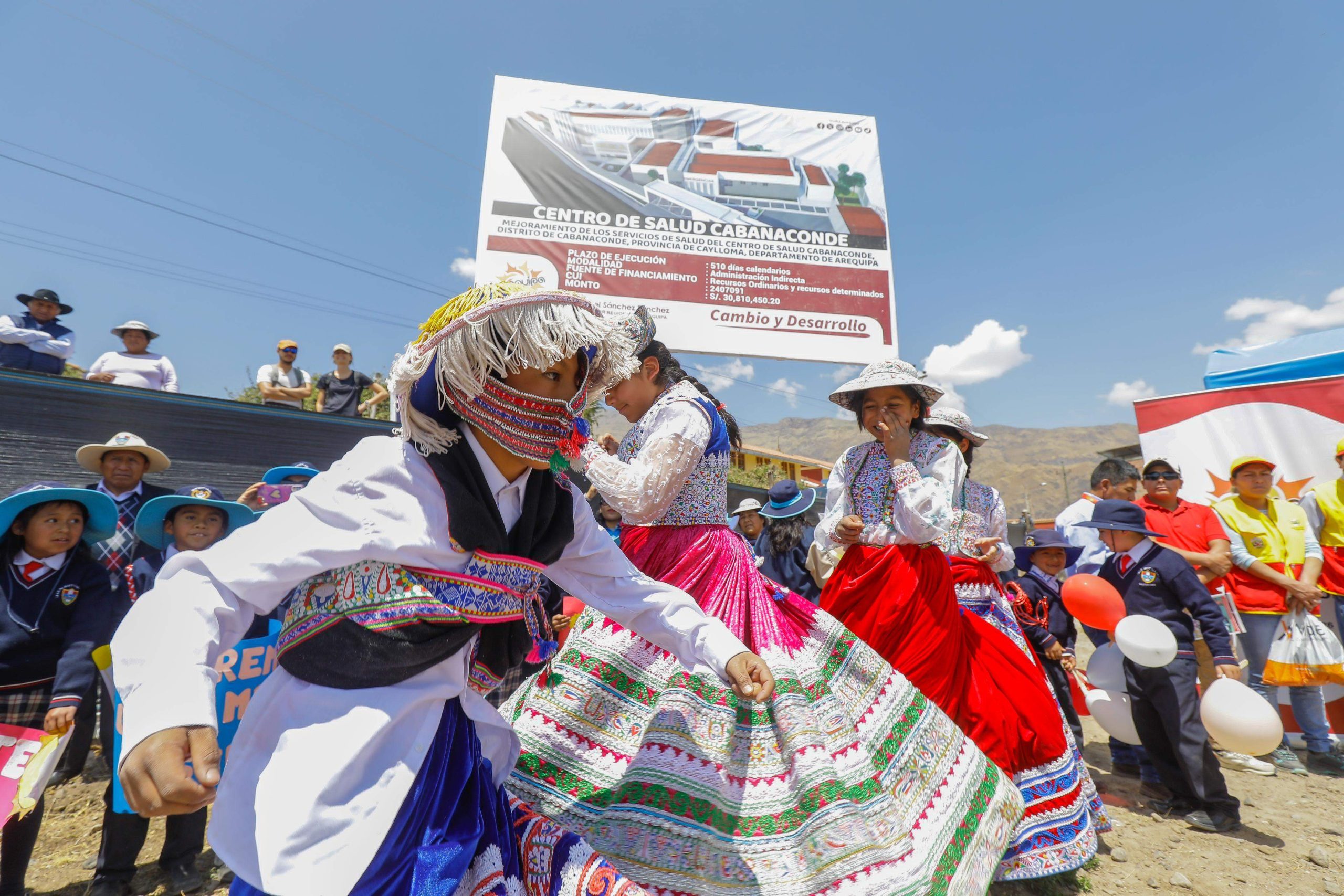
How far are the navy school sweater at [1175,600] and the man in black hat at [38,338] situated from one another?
780cm

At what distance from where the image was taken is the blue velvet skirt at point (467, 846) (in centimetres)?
121

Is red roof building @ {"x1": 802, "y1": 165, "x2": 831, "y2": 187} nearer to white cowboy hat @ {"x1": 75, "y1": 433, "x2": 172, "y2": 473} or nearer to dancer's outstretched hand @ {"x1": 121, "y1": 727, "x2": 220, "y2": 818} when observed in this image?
white cowboy hat @ {"x1": 75, "y1": 433, "x2": 172, "y2": 473}

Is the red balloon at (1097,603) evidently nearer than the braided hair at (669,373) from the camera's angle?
No

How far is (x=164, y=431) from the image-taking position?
5297mm

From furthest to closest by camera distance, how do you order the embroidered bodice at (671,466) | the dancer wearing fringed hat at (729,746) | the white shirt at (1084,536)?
the white shirt at (1084,536)
the embroidered bodice at (671,466)
the dancer wearing fringed hat at (729,746)

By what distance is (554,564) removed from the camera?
5.77 ft

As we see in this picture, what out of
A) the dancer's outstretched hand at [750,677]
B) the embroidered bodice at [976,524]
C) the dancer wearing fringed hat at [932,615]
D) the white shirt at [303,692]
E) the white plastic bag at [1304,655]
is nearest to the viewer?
the white shirt at [303,692]

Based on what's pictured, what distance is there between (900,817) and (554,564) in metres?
1.21

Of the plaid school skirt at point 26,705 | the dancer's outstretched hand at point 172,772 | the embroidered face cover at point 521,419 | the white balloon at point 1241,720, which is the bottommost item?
the plaid school skirt at point 26,705

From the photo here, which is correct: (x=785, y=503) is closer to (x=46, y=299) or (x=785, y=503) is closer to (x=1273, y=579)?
(x=1273, y=579)

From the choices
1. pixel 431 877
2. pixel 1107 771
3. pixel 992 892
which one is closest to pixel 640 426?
pixel 431 877

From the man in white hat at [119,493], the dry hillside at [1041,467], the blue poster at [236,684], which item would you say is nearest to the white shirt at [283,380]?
the man in white hat at [119,493]

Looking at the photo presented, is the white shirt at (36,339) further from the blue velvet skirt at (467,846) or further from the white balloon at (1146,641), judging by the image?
the white balloon at (1146,641)

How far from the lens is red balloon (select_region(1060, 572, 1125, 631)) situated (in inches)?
141
